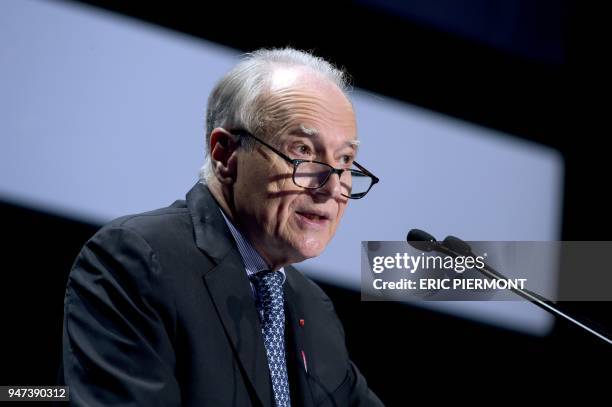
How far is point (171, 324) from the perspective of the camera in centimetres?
129

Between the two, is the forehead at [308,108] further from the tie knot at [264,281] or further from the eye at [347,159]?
the tie knot at [264,281]

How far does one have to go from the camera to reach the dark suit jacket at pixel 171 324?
120cm

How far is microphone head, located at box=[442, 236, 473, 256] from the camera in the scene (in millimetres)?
1447

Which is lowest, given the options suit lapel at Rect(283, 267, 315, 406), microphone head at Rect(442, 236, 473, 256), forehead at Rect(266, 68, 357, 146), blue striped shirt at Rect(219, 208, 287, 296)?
suit lapel at Rect(283, 267, 315, 406)

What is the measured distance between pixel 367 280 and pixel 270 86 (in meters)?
0.74

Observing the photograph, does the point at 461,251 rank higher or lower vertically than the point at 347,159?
lower

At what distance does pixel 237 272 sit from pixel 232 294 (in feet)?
0.16

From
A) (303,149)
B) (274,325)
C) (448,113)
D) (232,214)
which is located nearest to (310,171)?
(303,149)

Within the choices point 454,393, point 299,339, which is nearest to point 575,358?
point 454,393

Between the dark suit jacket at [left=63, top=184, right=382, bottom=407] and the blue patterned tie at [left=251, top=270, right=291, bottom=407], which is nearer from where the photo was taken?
the dark suit jacket at [left=63, top=184, right=382, bottom=407]

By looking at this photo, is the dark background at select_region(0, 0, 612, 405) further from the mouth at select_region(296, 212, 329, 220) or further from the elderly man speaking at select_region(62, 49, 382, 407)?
the mouth at select_region(296, 212, 329, 220)

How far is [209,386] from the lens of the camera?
4.20 ft

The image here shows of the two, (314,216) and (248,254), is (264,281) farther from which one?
(314,216)

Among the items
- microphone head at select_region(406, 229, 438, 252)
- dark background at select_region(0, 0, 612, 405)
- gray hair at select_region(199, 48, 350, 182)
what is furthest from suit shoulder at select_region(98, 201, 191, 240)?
dark background at select_region(0, 0, 612, 405)
